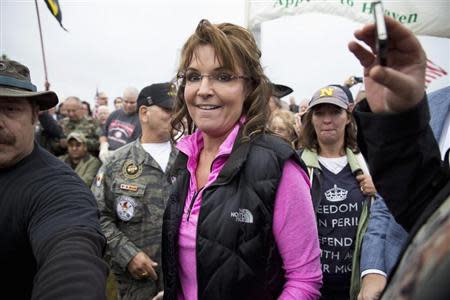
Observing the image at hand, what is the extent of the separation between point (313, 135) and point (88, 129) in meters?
4.50

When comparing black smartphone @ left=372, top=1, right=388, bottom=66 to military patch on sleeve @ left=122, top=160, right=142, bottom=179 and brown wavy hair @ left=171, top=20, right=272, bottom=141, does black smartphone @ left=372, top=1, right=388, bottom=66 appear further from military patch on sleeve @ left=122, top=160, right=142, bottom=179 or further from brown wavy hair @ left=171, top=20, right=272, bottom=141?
military patch on sleeve @ left=122, top=160, right=142, bottom=179

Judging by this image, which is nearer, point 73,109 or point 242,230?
point 242,230

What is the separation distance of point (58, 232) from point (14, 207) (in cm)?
30

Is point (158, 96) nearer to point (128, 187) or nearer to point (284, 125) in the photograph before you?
point (128, 187)

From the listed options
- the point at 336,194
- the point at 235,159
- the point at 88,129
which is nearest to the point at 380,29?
the point at 235,159

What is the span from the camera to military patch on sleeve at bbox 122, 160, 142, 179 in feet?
10.5

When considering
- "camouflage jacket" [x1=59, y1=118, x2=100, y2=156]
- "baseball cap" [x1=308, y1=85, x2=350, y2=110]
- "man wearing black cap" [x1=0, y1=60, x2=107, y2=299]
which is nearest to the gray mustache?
"man wearing black cap" [x1=0, y1=60, x2=107, y2=299]

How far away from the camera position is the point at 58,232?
1484 mm

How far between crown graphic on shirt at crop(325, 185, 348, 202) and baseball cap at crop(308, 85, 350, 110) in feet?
2.03

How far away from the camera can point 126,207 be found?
10.2 feet

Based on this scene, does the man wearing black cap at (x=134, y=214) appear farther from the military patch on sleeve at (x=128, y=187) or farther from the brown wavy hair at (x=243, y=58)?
the brown wavy hair at (x=243, y=58)

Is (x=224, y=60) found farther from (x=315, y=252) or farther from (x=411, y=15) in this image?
(x=411, y=15)

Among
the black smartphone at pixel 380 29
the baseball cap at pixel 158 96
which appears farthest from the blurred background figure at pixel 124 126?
the black smartphone at pixel 380 29

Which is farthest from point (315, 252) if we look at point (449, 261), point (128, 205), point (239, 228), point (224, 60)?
point (128, 205)
